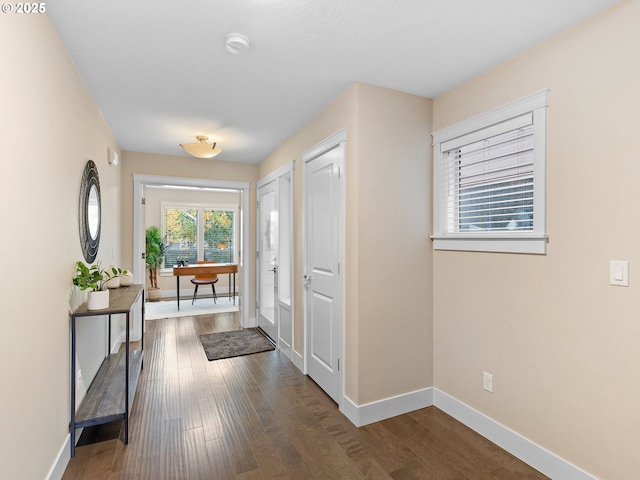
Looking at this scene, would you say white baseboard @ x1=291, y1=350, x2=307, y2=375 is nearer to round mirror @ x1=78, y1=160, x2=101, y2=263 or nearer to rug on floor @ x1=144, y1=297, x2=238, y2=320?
round mirror @ x1=78, y1=160, x2=101, y2=263

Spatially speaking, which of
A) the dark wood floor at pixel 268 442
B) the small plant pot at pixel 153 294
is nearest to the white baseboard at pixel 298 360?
the dark wood floor at pixel 268 442

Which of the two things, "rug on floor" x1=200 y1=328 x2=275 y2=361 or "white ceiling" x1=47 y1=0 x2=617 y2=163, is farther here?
"rug on floor" x1=200 y1=328 x2=275 y2=361

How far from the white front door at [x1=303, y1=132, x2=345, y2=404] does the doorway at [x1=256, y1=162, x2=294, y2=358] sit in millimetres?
475

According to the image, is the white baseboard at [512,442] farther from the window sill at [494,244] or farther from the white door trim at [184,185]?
the white door trim at [184,185]

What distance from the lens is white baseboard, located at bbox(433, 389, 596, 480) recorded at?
1826 mm

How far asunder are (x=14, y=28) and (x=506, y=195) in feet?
8.66

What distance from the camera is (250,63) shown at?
2176 mm

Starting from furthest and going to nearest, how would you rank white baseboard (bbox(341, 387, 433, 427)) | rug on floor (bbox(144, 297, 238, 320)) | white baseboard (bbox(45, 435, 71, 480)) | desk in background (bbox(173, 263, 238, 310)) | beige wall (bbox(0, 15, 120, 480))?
1. desk in background (bbox(173, 263, 238, 310))
2. rug on floor (bbox(144, 297, 238, 320))
3. white baseboard (bbox(341, 387, 433, 427))
4. white baseboard (bbox(45, 435, 71, 480))
5. beige wall (bbox(0, 15, 120, 480))

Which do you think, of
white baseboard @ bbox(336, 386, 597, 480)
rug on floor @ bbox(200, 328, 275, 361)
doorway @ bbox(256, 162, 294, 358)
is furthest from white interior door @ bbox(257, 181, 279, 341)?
white baseboard @ bbox(336, 386, 597, 480)

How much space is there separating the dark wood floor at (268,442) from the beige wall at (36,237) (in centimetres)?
47

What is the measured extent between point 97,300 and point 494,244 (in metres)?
2.61

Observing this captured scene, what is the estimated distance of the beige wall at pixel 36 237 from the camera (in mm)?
1317

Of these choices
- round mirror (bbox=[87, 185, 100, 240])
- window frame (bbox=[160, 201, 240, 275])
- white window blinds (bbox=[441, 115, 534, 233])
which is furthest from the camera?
window frame (bbox=[160, 201, 240, 275])

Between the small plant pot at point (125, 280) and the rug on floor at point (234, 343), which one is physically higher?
the small plant pot at point (125, 280)
